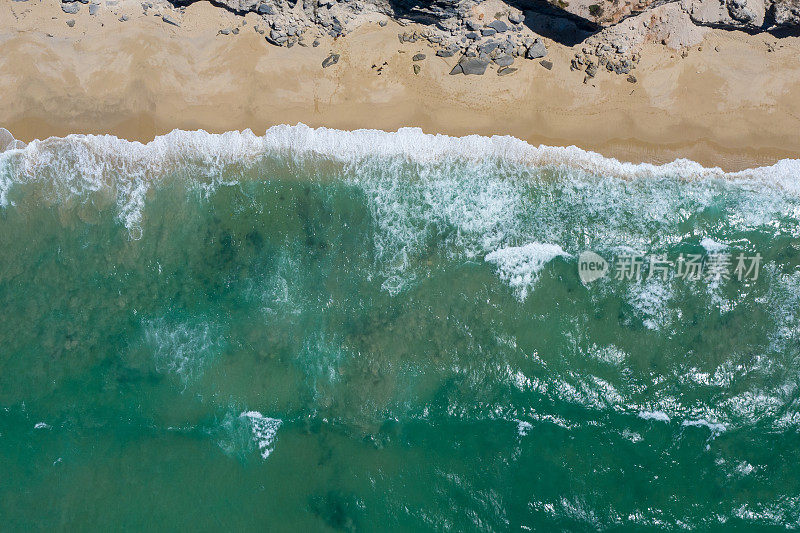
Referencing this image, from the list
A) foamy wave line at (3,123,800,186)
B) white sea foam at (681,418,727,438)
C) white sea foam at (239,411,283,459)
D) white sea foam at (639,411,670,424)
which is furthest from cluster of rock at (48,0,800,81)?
white sea foam at (239,411,283,459)

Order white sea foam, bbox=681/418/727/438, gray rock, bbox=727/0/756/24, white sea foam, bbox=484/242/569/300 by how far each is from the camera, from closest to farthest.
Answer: gray rock, bbox=727/0/756/24 → white sea foam, bbox=681/418/727/438 → white sea foam, bbox=484/242/569/300

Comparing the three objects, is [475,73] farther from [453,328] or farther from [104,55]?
[104,55]

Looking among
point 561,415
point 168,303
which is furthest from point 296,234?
point 561,415

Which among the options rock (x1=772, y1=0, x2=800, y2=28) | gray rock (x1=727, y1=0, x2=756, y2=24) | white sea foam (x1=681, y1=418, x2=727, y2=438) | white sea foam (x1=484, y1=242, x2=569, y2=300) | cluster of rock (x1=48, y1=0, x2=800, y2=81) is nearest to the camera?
rock (x1=772, y1=0, x2=800, y2=28)

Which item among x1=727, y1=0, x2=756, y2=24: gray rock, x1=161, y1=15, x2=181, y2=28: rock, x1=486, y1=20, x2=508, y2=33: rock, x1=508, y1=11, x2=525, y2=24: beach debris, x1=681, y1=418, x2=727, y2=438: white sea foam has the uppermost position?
x1=727, y1=0, x2=756, y2=24: gray rock

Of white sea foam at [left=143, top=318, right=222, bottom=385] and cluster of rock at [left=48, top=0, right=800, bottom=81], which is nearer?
cluster of rock at [left=48, top=0, right=800, bottom=81]

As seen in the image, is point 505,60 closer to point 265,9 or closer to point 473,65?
point 473,65

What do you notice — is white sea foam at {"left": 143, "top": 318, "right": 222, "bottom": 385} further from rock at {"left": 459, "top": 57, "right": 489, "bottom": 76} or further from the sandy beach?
rock at {"left": 459, "top": 57, "right": 489, "bottom": 76}
